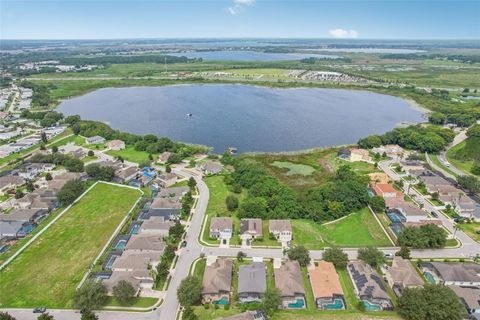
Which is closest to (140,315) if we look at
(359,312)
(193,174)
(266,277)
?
(266,277)

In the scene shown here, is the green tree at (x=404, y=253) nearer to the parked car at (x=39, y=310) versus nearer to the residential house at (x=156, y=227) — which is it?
the residential house at (x=156, y=227)

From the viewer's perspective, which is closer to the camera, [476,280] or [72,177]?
[476,280]

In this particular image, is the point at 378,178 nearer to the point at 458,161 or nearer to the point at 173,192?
the point at 458,161

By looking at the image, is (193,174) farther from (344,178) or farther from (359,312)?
(359,312)

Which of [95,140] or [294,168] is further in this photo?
[95,140]

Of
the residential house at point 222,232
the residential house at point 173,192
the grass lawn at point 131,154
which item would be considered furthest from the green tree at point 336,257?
the grass lawn at point 131,154

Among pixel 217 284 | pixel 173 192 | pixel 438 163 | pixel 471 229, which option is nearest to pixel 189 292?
pixel 217 284
